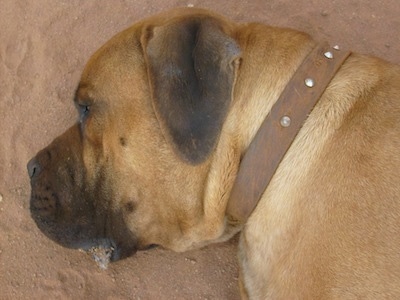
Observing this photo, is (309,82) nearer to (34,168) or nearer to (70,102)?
(34,168)

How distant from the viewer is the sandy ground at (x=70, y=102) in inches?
130

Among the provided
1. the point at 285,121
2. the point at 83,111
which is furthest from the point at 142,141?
the point at 285,121

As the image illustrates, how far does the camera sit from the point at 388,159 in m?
2.30

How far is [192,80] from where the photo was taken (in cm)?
226

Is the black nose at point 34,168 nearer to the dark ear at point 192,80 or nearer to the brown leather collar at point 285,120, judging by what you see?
the dark ear at point 192,80

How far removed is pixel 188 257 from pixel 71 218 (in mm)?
903

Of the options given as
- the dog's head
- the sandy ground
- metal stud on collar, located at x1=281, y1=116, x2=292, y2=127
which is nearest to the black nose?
the dog's head

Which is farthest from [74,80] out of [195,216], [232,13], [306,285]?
[306,285]

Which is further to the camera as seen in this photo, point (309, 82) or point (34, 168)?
point (34, 168)

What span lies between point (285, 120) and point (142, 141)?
612 millimetres

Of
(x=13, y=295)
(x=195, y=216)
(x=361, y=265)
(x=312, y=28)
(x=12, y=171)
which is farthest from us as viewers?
(x=312, y=28)

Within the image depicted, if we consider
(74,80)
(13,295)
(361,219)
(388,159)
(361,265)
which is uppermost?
(388,159)

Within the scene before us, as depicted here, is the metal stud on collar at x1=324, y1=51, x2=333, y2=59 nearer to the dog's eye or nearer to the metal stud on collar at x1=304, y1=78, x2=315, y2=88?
the metal stud on collar at x1=304, y1=78, x2=315, y2=88

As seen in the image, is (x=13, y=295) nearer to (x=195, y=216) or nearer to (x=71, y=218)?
(x=71, y=218)
